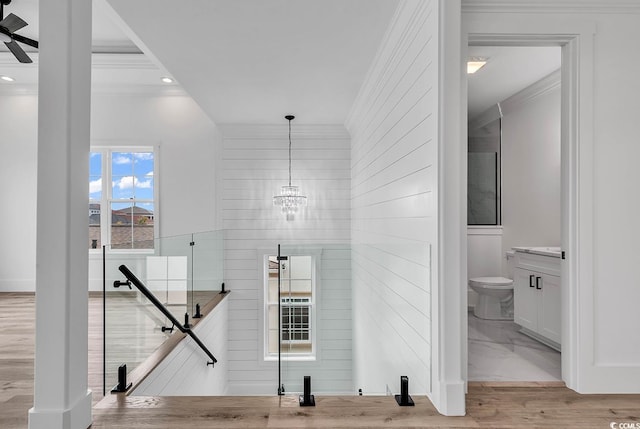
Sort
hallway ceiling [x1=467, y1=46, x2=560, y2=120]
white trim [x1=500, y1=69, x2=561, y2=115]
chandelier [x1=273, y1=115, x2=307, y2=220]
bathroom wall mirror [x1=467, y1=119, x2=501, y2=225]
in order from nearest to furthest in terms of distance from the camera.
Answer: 1. hallway ceiling [x1=467, y1=46, x2=560, y2=120]
2. white trim [x1=500, y1=69, x2=561, y2=115]
3. chandelier [x1=273, y1=115, x2=307, y2=220]
4. bathroom wall mirror [x1=467, y1=119, x2=501, y2=225]

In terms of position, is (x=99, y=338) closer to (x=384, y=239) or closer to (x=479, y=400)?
(x=384, y=239)

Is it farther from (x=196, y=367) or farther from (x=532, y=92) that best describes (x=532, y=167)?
(x=196, y=367)

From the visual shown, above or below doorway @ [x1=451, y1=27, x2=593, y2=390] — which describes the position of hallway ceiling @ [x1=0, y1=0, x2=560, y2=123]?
above

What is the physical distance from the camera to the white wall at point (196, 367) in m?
2.92

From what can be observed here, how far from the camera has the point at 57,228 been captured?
6.00ft

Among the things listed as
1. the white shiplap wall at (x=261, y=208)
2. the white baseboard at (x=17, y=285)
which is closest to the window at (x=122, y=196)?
the white baseboard at (x=17, y=285)

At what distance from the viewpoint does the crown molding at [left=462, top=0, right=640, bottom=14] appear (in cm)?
232

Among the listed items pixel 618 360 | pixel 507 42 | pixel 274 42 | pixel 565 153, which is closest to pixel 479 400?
pixel 618 360

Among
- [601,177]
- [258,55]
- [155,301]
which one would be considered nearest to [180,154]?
[258,55]

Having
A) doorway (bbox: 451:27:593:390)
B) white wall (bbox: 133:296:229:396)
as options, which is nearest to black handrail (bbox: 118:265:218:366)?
white wall (bbox: 133:296:229:396)

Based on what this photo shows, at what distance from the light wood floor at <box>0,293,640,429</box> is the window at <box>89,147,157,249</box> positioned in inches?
142

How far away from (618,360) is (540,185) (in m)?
2.79

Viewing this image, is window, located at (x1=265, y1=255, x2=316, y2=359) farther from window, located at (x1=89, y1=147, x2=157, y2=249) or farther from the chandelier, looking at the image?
window, located at (x1=89, y1=147, x2=157, y2=249)

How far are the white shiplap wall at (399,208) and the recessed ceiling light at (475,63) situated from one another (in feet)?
3.25
